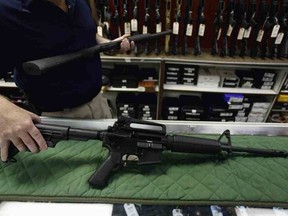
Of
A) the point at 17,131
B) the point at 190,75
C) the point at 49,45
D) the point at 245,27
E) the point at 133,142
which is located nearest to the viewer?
the point at 17,131

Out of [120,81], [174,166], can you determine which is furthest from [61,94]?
[120,81]

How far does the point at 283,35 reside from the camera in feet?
5.76

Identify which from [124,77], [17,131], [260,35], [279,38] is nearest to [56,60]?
[17,131]

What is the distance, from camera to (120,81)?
1.89 meters

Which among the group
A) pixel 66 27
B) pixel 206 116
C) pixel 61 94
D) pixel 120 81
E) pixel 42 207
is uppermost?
pixel 66 27

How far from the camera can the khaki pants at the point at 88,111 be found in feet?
3.26

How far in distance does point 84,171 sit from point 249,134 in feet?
1.96

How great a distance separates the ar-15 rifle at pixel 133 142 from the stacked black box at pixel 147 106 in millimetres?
1245

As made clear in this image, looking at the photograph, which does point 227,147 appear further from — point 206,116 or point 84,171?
point 206,116

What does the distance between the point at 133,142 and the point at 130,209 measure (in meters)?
0.19

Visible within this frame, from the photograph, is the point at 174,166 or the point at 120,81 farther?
the point at 120,81

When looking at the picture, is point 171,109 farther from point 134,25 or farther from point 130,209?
point 130,209

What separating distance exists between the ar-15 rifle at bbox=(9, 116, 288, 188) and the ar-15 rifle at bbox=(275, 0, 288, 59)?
55.9 inches

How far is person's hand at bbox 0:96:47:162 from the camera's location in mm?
554
